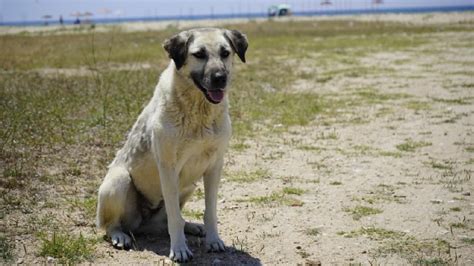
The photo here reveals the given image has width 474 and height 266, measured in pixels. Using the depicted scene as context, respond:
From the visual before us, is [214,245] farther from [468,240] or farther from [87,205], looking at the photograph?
[468,240]

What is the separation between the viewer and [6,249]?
5.07 meters

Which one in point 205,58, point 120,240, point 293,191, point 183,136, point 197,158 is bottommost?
point 293,191

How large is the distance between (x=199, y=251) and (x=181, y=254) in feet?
1.36

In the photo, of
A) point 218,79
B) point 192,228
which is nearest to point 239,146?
point 192,228

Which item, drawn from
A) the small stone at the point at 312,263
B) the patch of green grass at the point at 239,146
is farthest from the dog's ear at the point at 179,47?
the patch of green grass at the point at 239,146

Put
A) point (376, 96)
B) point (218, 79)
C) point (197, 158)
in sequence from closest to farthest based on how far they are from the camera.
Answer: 1. point (218, 79)
2. point (197, 158)
3. point (376, 96)

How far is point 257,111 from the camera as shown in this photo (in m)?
13.1

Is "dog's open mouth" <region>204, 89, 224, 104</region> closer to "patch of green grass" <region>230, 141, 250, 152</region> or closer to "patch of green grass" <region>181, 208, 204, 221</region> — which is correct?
"patch of green grass" <region>181, 208, 204, 221</region>

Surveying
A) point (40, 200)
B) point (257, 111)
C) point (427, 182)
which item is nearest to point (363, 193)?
point (427, 182)

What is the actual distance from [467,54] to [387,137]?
1562cm

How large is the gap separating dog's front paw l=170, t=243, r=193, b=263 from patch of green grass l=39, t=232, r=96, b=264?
85 centimetres

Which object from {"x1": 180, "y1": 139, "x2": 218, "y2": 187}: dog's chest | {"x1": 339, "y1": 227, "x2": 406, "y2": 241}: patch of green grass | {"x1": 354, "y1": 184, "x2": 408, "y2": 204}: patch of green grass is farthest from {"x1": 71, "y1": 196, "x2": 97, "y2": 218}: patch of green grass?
{"x1": 354, "y1": 184, "x2": 408, "y2": 204}: patch of green grass

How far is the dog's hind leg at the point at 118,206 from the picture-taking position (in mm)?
5430

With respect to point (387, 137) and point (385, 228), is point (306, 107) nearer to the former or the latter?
point (387, 137)
